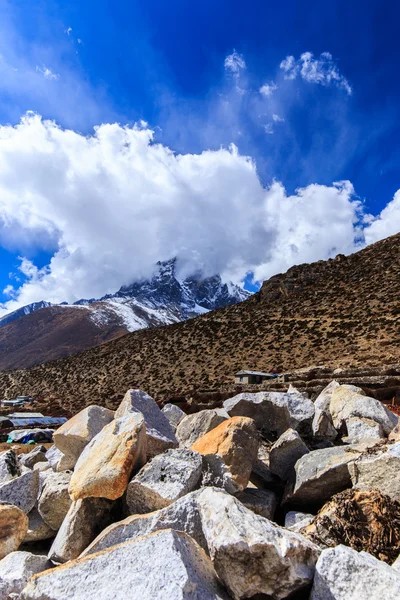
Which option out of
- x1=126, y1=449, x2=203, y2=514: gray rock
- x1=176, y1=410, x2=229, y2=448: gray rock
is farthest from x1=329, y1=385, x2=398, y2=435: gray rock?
x1=126, y1=449, x2=203, y2=514: gray rock

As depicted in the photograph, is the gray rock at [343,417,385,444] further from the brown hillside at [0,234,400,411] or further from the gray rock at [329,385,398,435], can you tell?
the brown hillside at [0,234,400,411]

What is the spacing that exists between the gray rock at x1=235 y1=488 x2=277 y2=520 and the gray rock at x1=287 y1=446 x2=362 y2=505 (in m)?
0.23

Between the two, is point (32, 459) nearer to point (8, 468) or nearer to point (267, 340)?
point (8, 468)

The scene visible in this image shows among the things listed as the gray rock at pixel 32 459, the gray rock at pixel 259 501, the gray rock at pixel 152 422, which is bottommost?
the gray rock at pixel 259 501

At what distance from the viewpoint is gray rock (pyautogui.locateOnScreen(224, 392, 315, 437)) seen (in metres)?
6.14

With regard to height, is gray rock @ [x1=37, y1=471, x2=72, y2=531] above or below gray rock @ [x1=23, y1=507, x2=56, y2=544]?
above

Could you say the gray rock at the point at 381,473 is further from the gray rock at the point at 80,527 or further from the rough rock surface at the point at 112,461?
the gray rock at the point at 80,527

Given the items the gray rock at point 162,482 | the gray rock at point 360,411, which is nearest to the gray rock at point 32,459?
the gray rock at point 162,482

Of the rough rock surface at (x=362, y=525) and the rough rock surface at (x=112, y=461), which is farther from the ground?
the rough rock surface at (x=112, y=461)

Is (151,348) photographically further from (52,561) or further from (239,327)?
(52,561)

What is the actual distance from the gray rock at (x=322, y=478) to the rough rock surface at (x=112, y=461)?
1.82 m

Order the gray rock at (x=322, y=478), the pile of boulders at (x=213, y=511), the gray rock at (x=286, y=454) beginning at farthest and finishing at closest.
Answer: the gray rock at (x=286, y=454)
the gray rock at (x=322, y=478)
the pile of boulders at (x=213, y=511)

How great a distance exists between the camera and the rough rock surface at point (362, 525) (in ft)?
9.74

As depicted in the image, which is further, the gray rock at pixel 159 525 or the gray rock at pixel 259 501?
the gray rock at pixel 259 501
